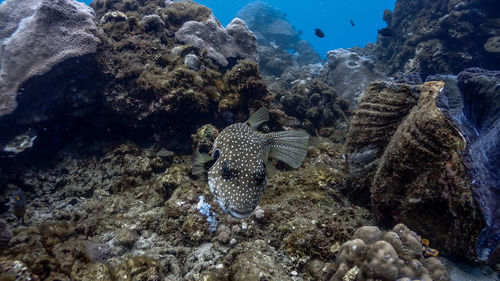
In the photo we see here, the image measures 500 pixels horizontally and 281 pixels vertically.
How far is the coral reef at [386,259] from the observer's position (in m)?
2.78

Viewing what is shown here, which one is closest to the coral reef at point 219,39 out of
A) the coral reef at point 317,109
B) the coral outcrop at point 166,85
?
the coral outcrop at point 166,85

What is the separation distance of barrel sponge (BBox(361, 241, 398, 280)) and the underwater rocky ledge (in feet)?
0.06

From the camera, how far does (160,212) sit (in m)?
4.97

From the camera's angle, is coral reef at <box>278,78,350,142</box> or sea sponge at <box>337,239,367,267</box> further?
coral reef at <box>278,78,350,142</box>

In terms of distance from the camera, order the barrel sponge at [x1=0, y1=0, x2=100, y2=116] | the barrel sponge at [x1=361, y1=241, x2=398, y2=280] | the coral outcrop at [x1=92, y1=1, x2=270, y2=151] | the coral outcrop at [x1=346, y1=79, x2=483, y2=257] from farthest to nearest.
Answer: the coral outcrop at [x1=92, y1=1, x2=270, y2=151] < the barrel sponge at [x1=0, y1=0, x2=100, y2=116] < the coral outcrop at [x1=346, y1=79, x2=483, y2=257] < the barrel sponge at [x1=361, y1=241, x2=398, y2=280]

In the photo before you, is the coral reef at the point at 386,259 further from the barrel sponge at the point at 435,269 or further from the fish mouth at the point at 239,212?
the fish mouth at the point at 239,212

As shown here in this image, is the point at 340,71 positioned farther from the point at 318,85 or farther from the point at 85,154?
the point at 85,154

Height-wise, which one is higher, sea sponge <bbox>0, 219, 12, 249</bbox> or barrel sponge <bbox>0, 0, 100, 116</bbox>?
barrel sponge <bbox>0, 0, 100, 116</bbox>

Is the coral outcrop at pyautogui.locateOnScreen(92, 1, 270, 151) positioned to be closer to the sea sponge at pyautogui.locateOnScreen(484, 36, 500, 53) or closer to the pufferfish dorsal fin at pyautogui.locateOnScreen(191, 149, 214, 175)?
the pufferfish dorsal fin at pyautogui.locateOnScreen(191, 149, 214, 175)

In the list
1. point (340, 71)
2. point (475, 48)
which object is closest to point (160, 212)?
point (340, 71)

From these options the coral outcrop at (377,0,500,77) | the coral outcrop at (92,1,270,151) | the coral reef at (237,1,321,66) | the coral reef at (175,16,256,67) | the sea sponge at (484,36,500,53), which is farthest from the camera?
the coral reef at (237,1,321,66)

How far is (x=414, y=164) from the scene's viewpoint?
11.8ft

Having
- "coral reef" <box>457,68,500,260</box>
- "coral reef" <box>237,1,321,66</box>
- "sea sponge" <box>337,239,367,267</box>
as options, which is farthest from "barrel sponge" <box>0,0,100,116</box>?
"coral reef" <box>237,1,321,66</box>

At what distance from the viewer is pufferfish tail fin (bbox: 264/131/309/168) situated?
3805mm
